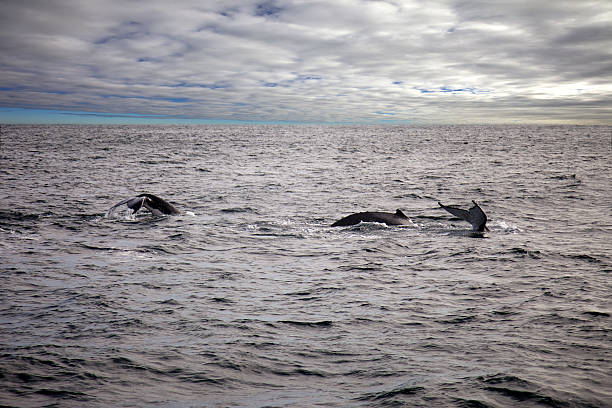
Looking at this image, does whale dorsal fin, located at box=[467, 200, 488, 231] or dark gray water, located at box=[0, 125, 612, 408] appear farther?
whale dorsal fin, located at box=[467, 200, 488, 231]

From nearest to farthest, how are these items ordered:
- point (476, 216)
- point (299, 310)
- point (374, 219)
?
point (299, 310)
point (476, 216)
point (374, 219)

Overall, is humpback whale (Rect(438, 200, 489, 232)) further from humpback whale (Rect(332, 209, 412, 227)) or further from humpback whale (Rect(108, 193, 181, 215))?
humpback whale (Rect(108, 193, 181, 215))

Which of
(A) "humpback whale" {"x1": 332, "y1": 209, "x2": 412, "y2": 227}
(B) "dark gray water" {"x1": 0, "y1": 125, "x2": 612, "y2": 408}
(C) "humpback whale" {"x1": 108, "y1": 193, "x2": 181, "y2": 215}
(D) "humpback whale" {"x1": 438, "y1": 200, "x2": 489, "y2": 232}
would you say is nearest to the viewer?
(B) "dark gray water" {"x1": 0, "y1": 125, "x2": 612, "y2": 408}

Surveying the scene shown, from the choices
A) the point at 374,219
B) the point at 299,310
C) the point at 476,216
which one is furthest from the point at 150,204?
the point at 299,310

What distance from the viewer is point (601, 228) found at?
48.5 ft

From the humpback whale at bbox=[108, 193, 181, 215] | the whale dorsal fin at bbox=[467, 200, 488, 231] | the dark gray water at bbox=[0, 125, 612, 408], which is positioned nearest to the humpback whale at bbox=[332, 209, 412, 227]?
the dark gray water at bbox=[0, 125, 612, 408]

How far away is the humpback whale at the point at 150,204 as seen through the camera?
1577 centimetres

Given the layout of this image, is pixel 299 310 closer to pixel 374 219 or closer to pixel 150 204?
pixel 374 219

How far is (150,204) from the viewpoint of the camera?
16344mm

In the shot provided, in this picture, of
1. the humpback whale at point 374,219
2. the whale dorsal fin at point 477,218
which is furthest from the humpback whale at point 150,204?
the whale dorsal fin at point 477,218

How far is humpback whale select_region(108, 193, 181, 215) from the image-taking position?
15.8 m

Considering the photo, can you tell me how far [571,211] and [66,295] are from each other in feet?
54.1

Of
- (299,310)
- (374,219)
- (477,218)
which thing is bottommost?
(299,310)

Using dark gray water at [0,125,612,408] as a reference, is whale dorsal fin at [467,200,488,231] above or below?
above
